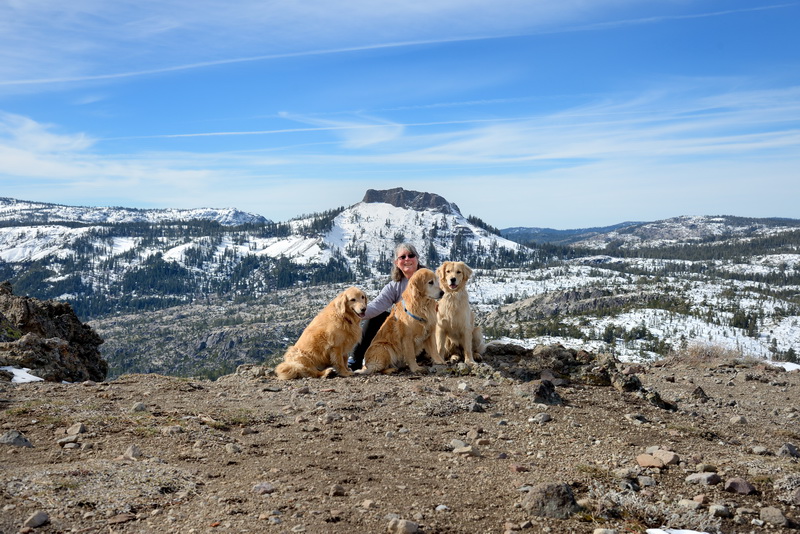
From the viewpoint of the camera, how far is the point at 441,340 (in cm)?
1221

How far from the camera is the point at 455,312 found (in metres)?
11.7

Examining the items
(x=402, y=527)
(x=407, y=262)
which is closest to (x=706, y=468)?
(x=402, y=527)

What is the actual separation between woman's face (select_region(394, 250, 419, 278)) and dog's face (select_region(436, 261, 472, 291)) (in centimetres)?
124

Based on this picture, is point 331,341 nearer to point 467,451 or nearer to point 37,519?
point 467,451

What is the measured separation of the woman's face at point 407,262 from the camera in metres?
13.1

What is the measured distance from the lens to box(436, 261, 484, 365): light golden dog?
38.5 feet

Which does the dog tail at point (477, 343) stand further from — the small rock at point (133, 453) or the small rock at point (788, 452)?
the small rock at point (133, 453)

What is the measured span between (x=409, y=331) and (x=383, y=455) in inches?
206

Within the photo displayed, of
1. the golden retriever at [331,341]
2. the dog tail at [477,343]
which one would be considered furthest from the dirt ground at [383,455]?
the dog tail at [477,343]

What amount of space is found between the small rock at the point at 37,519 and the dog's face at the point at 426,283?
8.03 meters

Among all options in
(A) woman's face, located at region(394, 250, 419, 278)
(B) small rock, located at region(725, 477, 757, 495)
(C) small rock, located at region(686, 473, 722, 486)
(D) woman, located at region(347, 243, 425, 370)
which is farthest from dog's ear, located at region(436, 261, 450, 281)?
(B) small rock, located at region(725, 477, 757, 495)

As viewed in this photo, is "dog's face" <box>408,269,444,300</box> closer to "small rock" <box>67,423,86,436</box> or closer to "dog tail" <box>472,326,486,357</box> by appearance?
"dog tail" <box>472,326,486,357</box>

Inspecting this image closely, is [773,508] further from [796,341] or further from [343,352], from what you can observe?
[796,341]

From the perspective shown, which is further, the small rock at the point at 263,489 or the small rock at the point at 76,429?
the small rock at the point at 76,429
